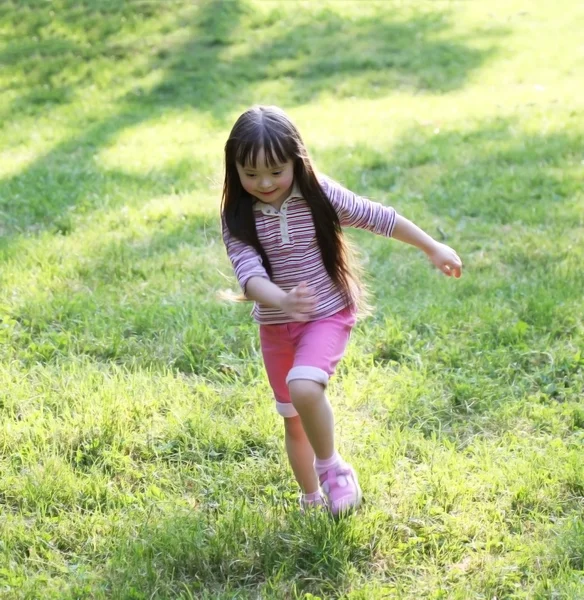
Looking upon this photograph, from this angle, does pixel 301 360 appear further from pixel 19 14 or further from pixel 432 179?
pixel 19 14

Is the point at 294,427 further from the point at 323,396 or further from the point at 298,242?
the point at 298,242

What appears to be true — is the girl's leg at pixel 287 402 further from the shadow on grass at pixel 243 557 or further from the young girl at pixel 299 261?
the shadow on grass at pixel 243 557

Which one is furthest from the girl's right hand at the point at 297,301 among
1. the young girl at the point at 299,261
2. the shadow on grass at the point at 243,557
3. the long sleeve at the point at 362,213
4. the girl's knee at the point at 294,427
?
Result: the shadow on grass at the point at 243,557

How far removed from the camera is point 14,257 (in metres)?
4.89

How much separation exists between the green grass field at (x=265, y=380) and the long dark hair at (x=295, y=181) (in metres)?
0.82

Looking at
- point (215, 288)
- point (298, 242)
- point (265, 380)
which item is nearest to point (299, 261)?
point (298, 242)

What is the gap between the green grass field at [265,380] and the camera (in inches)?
100

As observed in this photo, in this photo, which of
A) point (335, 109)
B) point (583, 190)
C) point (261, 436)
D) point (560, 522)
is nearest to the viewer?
point (560, 522)

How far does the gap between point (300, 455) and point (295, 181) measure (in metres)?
0.93

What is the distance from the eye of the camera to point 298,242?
262cm

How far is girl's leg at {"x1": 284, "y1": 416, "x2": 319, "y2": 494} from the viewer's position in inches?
109

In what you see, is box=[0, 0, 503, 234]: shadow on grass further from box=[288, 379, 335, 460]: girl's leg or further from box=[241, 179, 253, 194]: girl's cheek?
box=[288, 379, 335, 460]: girl's leg

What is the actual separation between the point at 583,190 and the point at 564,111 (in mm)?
2508

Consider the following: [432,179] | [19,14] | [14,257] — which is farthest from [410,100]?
[19,14]
